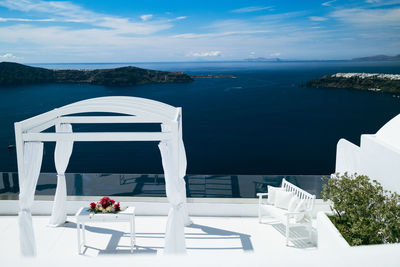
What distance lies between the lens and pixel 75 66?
167ft

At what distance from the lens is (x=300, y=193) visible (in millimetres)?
6223

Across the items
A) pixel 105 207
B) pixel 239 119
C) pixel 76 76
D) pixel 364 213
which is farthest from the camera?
pixel 239 119

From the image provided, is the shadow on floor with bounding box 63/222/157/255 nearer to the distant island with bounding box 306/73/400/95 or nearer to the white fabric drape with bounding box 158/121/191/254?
the white fabric drape with bounding box 158/121/191/254

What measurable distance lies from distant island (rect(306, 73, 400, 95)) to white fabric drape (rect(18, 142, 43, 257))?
49847 millimetres

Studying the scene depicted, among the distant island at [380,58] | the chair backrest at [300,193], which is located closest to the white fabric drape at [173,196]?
the chair backrest at [300,193]

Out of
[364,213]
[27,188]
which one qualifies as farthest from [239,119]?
[364,213]

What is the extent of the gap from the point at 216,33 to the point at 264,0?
7.99 metres

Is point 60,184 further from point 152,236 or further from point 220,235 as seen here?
point 220,235

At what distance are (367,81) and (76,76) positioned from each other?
130 feet

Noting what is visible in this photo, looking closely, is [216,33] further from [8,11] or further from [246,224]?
[246,224]

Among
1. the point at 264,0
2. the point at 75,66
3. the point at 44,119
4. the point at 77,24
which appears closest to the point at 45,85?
the point at 75,66

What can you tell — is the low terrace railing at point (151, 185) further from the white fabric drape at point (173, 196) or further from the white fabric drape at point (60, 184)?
the white fabric drape at point (173, 196)

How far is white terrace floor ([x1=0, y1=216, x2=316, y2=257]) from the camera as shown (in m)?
5.43

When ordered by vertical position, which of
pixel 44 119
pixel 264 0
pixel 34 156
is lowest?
pixel 34 156
